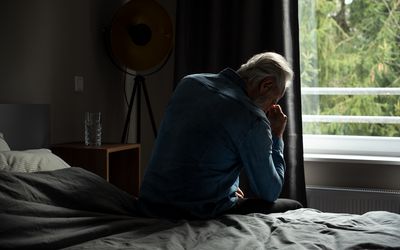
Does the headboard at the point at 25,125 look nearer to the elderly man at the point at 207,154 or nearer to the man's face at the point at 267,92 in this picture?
the elderly man at the point at 207,154

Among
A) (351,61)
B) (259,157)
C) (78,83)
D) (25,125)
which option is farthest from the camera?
(351,61)

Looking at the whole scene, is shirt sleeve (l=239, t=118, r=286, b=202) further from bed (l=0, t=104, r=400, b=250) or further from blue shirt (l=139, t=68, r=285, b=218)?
bed (l=0, t=104, r=400, b=250)

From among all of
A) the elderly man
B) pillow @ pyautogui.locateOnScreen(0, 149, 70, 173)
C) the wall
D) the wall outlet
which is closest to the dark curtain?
the wall

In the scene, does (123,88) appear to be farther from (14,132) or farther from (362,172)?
(362,172)

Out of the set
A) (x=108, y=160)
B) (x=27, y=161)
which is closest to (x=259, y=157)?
(x=27, y=161)

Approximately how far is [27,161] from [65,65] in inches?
44.0

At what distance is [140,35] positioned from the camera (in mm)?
3010

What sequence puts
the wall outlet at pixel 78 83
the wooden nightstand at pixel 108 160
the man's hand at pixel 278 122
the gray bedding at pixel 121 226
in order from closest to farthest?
the gray bedding at pixel 121 226 < the man's hand at pixel 278 122 < the wooden nightstand at pixel 108 160 < the wall outlet at pixel 78 83

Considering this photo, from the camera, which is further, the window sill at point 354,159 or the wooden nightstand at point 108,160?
the window sill at point 354,159

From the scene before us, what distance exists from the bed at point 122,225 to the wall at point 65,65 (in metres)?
1.03

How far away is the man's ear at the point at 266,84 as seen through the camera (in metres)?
1.67

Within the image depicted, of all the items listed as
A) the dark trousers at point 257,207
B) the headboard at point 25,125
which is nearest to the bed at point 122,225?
the dark trousers at point 257,207

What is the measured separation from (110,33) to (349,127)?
171cm

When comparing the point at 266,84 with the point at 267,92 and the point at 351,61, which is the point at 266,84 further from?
the point at 351,61
